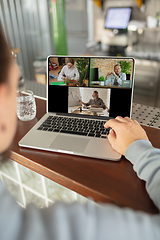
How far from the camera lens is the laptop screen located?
2.88 ft

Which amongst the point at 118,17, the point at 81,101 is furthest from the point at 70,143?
the point at 118,17

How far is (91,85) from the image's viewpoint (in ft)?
3.01

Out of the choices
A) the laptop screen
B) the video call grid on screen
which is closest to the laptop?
the laptop screen

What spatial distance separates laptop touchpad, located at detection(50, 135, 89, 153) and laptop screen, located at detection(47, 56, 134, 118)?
0.18m

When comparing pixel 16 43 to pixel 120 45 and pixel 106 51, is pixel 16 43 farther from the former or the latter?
pixel 120 45

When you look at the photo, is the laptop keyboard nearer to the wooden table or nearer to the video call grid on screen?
the wooden table

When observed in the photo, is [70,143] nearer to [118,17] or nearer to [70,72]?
[70,72]

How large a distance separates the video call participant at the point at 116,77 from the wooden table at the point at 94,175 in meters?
0.28

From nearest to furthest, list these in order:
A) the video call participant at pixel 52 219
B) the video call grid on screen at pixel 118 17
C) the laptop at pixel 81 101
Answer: the video call participant at pixel 52 219 < the laptop at pixel 81 101 < the video call grid on screen at pixel 118 17

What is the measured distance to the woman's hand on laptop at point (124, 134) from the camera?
68 centimetres

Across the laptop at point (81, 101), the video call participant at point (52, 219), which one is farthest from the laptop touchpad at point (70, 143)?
the video call participant at point (52, 219)

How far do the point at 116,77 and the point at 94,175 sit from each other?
1.47 feet

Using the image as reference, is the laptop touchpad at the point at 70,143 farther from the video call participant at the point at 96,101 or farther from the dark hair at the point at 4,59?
the dark hair at the point at 4,59

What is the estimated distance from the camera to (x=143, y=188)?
1.91 feet
